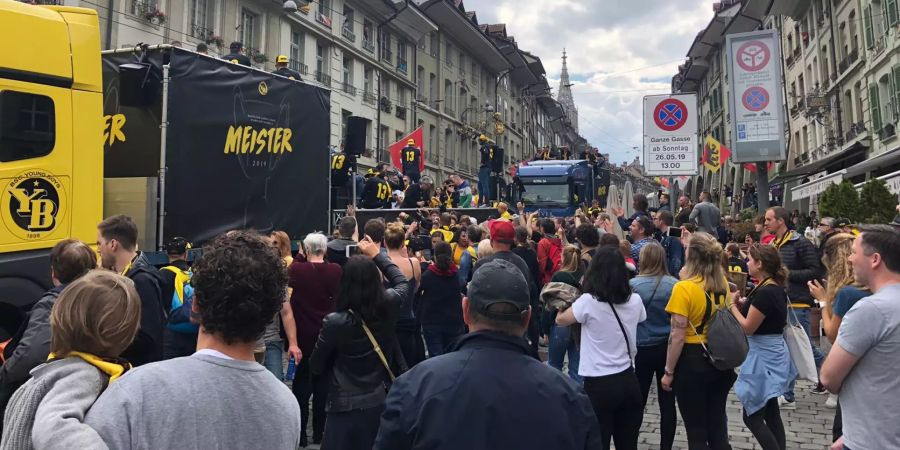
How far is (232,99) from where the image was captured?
6984 mm

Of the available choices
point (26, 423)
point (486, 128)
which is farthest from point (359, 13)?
point (26, 423)

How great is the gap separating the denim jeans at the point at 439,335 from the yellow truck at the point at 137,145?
9.54 feet

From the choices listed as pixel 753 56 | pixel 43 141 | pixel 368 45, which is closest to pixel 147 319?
pixel 43 141

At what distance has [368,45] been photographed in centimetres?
3127

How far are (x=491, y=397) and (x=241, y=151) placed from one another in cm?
621

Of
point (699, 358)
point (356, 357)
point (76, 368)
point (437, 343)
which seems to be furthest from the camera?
point (437, 343)

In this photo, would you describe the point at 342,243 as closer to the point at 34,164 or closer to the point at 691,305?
the point at 34,164

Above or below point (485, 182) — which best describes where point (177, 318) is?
below

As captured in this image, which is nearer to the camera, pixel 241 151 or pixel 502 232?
pixel 502 232

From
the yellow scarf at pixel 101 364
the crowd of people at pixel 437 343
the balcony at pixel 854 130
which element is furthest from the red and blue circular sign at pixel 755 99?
the balcony at pixel 854 130

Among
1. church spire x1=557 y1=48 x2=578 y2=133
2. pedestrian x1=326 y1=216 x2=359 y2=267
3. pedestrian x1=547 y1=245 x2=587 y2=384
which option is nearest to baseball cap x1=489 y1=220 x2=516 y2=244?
pedestrian x1=547 y1=245 x2=587 y2=384

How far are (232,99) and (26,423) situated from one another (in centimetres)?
599

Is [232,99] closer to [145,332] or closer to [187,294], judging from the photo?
[187,294]

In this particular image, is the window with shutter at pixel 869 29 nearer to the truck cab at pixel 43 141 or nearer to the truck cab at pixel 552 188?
the truck cab at pixel 552 188
